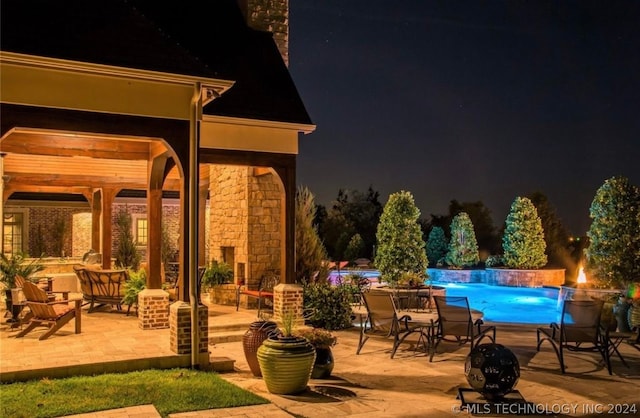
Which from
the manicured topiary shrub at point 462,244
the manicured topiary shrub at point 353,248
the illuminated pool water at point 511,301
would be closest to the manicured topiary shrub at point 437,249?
the manicured topiary shrub at point 462,244

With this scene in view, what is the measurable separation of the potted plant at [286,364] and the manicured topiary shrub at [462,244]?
50.0 feet

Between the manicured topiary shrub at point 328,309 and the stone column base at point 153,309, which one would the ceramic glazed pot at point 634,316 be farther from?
the stone column base at point 153,309

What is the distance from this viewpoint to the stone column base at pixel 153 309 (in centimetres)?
931

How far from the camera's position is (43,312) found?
27.6 ft

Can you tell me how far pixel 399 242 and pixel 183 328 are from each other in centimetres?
796

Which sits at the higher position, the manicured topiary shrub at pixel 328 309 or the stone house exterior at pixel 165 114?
the stone house exterior at pixel 165 114

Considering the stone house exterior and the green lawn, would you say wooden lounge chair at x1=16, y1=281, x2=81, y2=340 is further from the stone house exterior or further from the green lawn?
the green lawn

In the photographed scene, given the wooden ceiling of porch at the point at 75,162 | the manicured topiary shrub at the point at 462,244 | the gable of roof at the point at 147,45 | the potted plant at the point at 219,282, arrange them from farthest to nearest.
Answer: the manicured topiary shrub at the point at 462,244 → the potted plant at the point at 219,282 → the wooden ceiling of porch at the point at 75,162 → the gable of roof at the point at 147,45

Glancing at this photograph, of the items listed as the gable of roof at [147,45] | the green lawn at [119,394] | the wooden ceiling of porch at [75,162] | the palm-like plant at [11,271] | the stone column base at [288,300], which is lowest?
the green lawn at [119,394]

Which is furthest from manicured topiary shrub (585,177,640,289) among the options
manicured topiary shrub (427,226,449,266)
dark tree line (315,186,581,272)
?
manicured topiary shrub (427,226,449,266)

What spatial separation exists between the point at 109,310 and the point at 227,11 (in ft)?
21.3

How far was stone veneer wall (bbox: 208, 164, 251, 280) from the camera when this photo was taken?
488 inches

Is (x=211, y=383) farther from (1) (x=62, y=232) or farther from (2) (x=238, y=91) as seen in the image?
(1) (x=62, y=232)

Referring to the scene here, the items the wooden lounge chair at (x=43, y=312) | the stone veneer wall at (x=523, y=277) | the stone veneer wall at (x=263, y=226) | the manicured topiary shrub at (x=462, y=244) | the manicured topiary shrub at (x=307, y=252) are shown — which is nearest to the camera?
the wooden lounge chair at (x=43, y=312)
